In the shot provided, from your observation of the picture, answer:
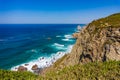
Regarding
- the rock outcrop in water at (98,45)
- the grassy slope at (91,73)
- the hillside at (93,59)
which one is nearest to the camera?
the grassy slope at (91,73)

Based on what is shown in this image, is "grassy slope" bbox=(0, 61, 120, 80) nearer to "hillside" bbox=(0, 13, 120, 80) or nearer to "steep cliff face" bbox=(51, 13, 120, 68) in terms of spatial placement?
"hillside" bbox=(0, 13, 120, 80)

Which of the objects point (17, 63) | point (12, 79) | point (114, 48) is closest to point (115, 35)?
point (114, 48)

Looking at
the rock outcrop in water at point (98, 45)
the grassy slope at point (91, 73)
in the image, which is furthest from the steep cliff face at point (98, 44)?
the grassy slope at point (91, 73)

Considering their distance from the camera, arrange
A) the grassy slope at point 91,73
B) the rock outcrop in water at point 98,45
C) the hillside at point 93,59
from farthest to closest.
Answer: the rock outcrop in water at point 98,45 < the hillside at point 93,59 < the grassy slope at point 91,73

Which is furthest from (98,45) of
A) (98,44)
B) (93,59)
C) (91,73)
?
(91,73)

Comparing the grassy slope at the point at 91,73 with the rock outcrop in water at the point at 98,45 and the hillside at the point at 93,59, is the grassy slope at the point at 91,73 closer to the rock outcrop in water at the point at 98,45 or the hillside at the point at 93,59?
the hillside at the point at 93,59

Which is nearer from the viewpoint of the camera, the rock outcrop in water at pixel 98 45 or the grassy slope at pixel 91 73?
the grassy slope at pixel 91 73

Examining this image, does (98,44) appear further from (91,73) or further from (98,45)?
(91,73)

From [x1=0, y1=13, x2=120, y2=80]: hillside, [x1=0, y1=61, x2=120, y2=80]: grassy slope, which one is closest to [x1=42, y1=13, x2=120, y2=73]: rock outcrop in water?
[x1=0, y1=13, x2=120, y2=80]: hillside
